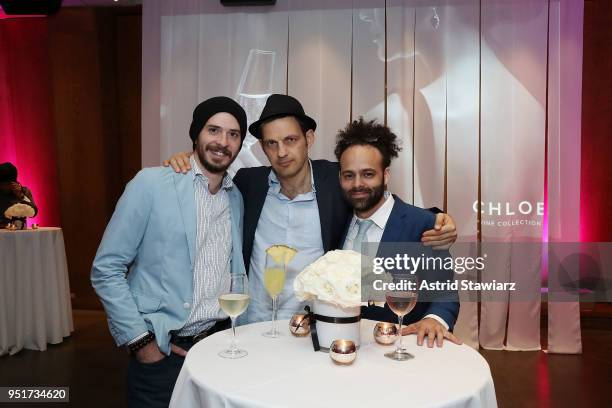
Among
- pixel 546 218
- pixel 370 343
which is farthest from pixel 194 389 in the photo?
pixel 546 218

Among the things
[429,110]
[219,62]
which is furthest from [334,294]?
[219,62]

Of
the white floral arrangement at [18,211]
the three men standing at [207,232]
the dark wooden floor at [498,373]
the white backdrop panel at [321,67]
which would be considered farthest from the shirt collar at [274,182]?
the white floral arrangement at [18,211]

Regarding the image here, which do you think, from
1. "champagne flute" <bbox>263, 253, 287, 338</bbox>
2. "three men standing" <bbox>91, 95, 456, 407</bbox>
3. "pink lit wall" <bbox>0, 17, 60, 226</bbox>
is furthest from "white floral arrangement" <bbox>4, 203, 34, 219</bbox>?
"champagne flute" <bbox>263, 253, 287, 338</bbox>

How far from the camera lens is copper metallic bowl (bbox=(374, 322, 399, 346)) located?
1537mm

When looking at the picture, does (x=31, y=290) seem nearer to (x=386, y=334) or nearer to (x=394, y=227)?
(x=394, y=227)

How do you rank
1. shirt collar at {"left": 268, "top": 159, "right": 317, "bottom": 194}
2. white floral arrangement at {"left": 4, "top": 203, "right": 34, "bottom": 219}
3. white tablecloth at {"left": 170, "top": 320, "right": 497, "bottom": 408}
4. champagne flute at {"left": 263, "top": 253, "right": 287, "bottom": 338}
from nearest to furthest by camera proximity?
white tablecloth at {"left": 170, "top": 320, "right": 497, "bottom": 408}
champagne flute at {"left": 263, "top": 253, "right": 287, "bottom": 338}
shirt collar at {"left": 268, "top": 159, "right": 317, "bottom": 194}
white floral arrangement at {"left": 4, "top": 203, "right": 34, "bottom": 219}

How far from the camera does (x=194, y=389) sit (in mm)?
1300

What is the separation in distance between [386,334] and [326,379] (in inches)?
14.1

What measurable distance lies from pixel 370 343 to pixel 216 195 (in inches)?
37.6

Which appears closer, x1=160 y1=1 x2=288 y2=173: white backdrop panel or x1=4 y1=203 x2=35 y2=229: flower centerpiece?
x1=4 y1=203 x2=35 y2=229: flower centerpiece

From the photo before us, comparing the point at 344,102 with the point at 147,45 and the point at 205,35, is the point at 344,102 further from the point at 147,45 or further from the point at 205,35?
the point at 147,45

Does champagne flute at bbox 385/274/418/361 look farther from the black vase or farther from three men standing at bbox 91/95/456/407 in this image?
the black vase

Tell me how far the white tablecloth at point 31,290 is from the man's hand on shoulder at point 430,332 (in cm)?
375

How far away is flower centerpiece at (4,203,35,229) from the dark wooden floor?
1.15 m
